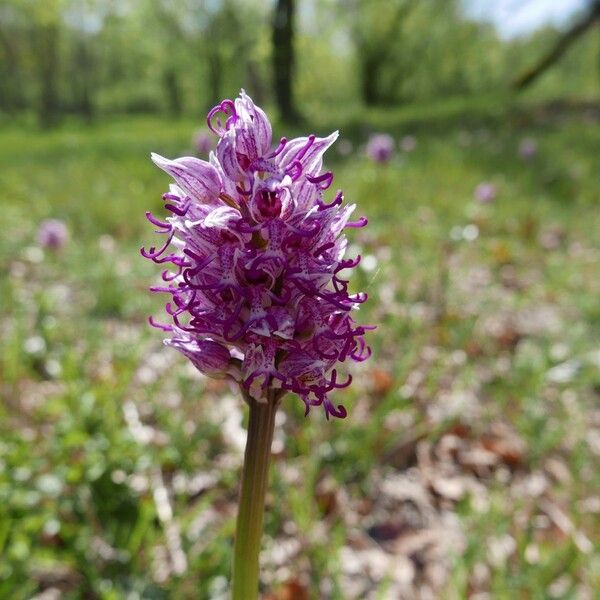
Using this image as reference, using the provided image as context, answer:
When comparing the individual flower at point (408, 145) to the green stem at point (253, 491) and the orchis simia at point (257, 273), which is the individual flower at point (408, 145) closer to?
the orchis simia at point (257, 273)

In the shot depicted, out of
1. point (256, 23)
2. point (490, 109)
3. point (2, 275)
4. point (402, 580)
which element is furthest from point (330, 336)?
point (256, 23)

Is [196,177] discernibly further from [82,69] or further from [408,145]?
[82,69]

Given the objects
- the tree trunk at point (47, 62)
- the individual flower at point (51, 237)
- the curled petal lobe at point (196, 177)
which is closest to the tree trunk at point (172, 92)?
the tree trunk at point (47, 62)

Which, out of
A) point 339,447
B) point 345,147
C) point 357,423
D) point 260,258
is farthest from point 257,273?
point 345,147

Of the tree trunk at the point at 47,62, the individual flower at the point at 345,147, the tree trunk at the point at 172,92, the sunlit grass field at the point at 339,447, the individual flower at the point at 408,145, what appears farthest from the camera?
the tree trunk at the point at 172,92

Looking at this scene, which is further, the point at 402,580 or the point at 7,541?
the point at 402,580

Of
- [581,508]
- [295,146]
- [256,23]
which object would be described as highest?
[256,23]

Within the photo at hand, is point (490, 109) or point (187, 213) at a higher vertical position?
point (490, 109)

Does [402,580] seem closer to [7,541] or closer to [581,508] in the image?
[581,508]
